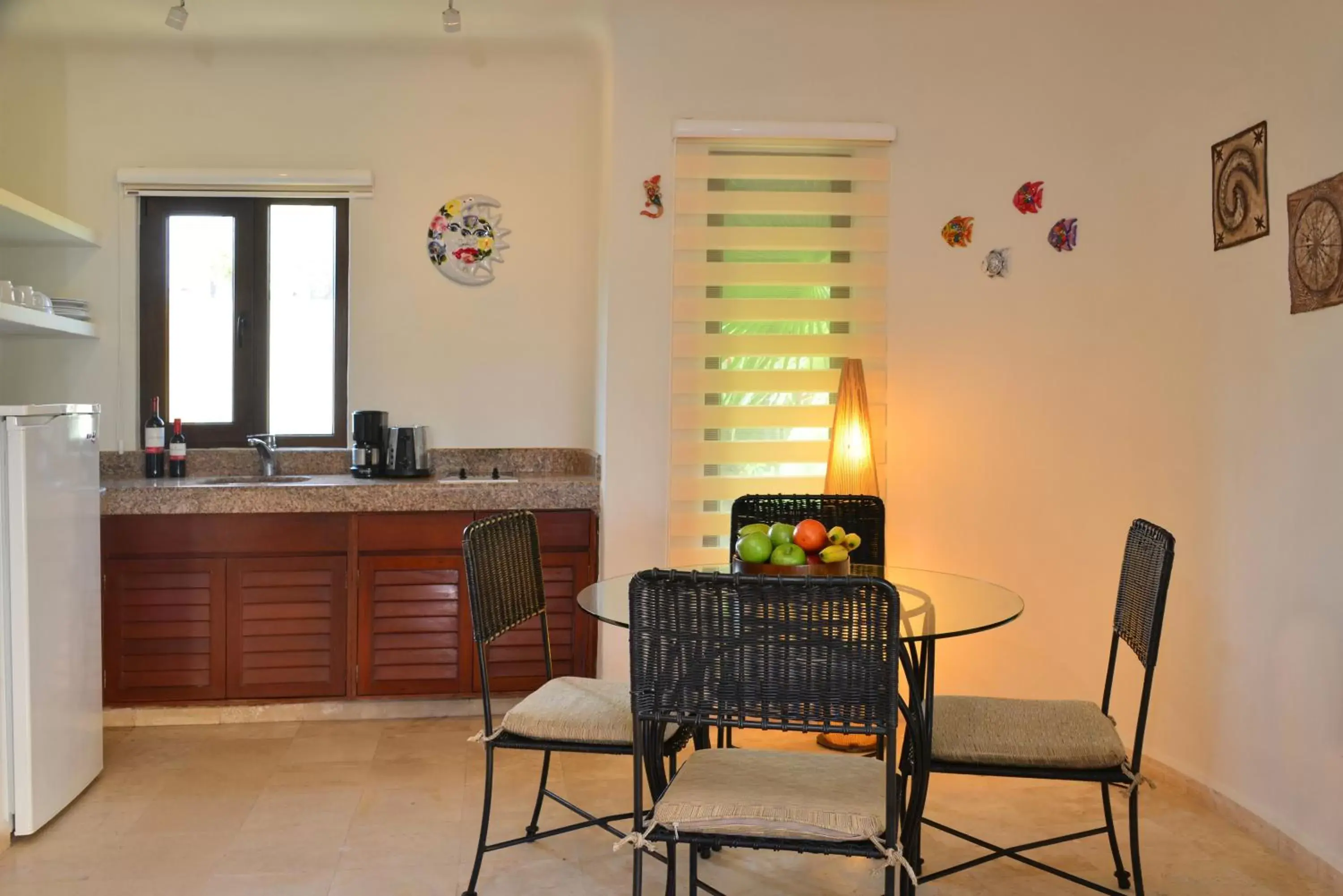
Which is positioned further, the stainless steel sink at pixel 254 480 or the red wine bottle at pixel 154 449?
the red wine bottle at pixel 154 449

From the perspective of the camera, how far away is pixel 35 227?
3678 millimetres

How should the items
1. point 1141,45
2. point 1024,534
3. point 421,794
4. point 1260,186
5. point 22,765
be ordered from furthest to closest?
point 1024,534, point 1141,45, point 421,794, point 1260,186, point 22,765

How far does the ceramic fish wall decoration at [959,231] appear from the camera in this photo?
3.72m

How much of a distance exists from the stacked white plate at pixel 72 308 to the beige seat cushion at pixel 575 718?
253 cm

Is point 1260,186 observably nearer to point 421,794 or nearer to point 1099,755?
→ point 1099,755

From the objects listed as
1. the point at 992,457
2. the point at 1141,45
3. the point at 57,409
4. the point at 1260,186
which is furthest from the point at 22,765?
the point at 1141,45

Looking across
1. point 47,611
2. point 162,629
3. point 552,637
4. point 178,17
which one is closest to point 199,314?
point 178,17

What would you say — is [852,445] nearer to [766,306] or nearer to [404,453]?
[766,306]

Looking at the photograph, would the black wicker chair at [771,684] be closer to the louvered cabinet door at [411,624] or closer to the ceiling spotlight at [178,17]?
the louvered cabinet door at [411,624]

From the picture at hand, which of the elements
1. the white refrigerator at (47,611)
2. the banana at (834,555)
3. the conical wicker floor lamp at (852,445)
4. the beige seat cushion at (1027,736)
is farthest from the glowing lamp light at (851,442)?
the white refrigerator at (47,611)

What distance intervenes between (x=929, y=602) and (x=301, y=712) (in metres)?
2.43

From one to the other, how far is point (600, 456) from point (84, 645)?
5.58 feet

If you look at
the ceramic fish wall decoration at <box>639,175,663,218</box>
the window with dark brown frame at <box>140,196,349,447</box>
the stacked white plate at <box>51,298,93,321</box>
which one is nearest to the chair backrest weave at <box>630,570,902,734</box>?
the ceramic fish wall decoration at <box>639,175,663,218</box>

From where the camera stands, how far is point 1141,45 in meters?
3.47
